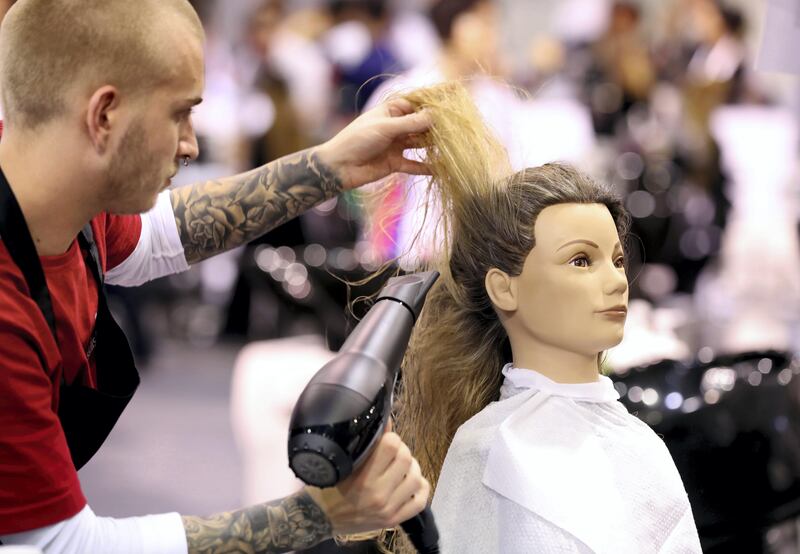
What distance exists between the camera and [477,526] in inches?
58.2

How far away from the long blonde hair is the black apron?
0.47 m

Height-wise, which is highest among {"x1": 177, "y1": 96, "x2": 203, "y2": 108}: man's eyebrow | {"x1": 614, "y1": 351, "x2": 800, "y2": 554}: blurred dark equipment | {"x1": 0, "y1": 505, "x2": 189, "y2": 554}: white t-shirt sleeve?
{"x1": 177, "y1": 96, "x2": 203, "y2": 108}: man's eyebrow

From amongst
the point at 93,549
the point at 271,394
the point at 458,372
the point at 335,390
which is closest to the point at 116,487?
the point at 271,394

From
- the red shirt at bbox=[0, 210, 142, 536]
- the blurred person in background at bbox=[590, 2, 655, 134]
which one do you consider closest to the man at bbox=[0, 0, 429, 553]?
the red shirt at bbox=[0, 210, 142, 536]

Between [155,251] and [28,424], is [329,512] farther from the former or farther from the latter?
[155,251]

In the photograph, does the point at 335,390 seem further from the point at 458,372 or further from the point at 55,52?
the point at 458,372

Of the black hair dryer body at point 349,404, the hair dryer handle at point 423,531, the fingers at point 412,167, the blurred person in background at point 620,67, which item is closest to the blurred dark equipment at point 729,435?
the fingers at point 412,167

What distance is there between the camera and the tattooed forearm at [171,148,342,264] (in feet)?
5.61

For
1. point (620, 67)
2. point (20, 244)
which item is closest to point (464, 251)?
point (20, 244)

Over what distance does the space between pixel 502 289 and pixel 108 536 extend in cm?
67

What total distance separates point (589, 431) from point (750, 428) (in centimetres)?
68

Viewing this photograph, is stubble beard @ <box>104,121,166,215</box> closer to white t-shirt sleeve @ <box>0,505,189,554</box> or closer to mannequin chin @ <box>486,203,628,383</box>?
white t-shirt sleeve @ <box>0,505,189,554</box>

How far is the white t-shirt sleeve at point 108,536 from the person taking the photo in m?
1.16

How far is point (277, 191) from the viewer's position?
1724 mm
